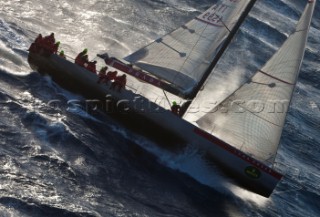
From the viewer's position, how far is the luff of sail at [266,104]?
60.7 feet

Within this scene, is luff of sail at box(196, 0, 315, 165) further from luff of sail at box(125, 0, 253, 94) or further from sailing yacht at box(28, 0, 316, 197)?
luff of sail at box(125, 0, 253, 94)

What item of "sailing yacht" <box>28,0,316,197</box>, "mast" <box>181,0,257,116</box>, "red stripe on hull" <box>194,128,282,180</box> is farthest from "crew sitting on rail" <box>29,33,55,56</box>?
"red stripe on hull" <box>194,128,282,180</box>

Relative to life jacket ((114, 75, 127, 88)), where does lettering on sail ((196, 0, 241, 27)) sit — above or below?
above

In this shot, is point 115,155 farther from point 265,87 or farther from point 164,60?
point 265,87

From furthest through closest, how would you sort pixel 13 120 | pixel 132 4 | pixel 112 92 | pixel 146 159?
pixel 132 4 → pixel 112 92 → pixel 146 159 → pixel 13 120

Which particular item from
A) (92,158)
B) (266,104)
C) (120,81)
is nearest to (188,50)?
(120,81)

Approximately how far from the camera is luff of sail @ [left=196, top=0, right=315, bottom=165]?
60.7 feet

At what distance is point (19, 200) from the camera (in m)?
A: 14.0

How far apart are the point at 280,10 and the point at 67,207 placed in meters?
36.6

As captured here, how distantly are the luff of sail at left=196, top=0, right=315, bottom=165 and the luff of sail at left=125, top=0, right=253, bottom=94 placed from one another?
1911 mm

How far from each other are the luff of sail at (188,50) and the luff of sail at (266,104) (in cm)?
191

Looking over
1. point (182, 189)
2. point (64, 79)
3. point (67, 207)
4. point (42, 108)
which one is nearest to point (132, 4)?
point (64, 79)

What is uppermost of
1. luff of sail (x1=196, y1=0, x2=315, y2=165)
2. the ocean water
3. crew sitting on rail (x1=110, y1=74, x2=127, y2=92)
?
luff of sail (x1=196, y1=0, x2=315, y2=165)

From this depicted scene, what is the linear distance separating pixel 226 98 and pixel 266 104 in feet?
5.59
